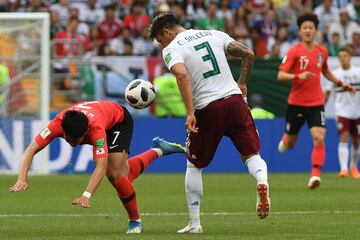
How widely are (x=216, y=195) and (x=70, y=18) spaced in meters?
10.5

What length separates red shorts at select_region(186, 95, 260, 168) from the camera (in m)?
10.8

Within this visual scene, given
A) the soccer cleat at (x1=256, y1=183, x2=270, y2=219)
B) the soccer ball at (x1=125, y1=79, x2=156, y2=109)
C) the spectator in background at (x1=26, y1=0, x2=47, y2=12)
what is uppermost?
the soccer ball at (x1=125, y1=79, x2=156, y2=109)

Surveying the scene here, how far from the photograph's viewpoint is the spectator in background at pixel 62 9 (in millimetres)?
26031

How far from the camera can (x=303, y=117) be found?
17078 mm

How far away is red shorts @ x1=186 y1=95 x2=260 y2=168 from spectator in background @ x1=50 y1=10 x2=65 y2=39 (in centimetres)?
1476

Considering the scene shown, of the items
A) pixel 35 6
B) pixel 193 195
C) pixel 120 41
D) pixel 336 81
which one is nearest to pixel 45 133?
pixel 193 195

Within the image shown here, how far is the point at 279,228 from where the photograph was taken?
1115cm

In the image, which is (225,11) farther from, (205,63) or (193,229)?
(193,229)

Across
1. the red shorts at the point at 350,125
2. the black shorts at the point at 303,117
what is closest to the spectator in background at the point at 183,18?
the red shorts at the point at 350,125

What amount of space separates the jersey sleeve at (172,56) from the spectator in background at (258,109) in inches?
506

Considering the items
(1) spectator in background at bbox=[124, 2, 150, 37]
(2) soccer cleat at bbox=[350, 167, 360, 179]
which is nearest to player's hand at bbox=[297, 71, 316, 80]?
(2) soccer cleat at bbox=[350, 167, 360, 179]

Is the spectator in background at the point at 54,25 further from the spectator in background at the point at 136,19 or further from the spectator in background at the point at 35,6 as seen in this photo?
the spectator in background at the point at 136,19

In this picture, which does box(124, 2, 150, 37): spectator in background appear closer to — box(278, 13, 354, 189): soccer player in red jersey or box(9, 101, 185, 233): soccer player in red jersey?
box(278, 13, 354, 189): soccer player in red jersey

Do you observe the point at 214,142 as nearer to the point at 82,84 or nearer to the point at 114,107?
the point at 114,107
